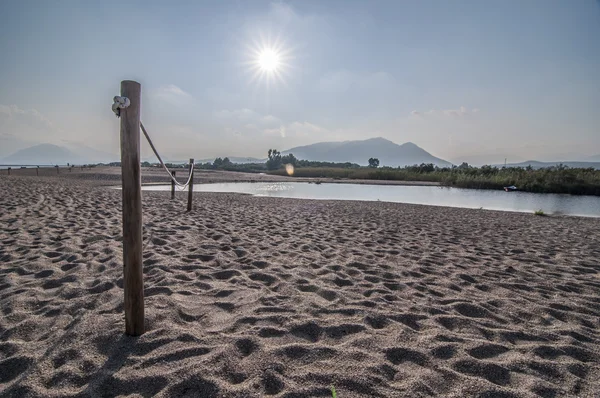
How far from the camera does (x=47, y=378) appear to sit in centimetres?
208

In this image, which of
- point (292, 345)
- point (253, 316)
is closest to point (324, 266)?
point (253, 316)

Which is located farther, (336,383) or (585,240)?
(585,240)

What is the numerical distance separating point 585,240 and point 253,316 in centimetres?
884

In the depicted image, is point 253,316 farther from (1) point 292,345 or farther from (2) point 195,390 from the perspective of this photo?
(2) point 195,390

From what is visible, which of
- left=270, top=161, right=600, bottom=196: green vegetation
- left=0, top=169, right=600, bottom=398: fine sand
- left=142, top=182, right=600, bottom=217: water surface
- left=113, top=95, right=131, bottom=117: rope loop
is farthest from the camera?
left=270, top=161, right=600, bottom=196: green vegetation

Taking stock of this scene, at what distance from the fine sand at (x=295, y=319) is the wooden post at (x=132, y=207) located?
25cm

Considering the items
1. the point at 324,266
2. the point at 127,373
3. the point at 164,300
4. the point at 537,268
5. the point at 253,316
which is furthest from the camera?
the point at 537,268

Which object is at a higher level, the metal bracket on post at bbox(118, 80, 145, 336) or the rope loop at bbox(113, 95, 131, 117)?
the rope loop at bbox(113, 95, 131, 117)

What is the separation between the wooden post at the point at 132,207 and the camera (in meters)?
→ 2.40

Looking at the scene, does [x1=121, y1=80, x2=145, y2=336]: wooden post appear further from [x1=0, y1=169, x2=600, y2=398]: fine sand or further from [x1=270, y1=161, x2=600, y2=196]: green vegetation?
[x1=270, y1=161, x2=600, y2=196]: green vegetation

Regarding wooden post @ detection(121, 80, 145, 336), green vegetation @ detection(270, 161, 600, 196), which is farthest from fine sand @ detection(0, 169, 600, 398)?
green vegetation @ detection(270, 161, 600, 196)

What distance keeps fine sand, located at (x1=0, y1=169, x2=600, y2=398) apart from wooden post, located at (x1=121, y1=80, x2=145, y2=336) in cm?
25

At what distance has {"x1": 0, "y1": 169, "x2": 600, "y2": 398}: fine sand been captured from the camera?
2.12 meters

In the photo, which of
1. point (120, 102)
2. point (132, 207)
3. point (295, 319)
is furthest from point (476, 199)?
point (120, 102)
